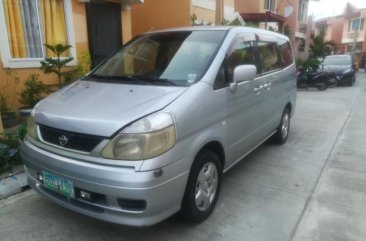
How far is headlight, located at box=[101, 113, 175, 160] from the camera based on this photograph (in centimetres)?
233

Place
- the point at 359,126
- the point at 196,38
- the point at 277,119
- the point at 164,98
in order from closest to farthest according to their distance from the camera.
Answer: the point at 164,98 < the point at 196,38 < the point at 277,119 < the point at 359,126

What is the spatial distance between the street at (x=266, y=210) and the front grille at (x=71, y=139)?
0.86 m

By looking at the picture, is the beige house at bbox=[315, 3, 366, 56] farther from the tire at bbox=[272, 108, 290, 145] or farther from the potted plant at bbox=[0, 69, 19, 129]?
the potted plant at bbox=[0, 69, 19, 129]

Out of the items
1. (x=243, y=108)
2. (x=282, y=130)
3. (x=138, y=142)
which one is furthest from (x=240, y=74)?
(x=282, y=130)

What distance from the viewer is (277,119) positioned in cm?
487

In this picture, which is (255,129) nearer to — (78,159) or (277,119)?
(277,119)

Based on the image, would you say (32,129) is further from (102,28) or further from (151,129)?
(102,28)

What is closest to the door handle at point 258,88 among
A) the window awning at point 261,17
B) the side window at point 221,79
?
the side window at point 221,79

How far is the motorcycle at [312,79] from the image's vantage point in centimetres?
1347

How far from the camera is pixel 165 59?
3373mm

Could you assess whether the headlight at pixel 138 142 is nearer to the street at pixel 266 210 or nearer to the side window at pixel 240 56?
the street at pixel 266 210

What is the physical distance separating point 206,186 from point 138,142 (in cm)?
100

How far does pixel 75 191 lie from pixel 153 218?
2.15 ft

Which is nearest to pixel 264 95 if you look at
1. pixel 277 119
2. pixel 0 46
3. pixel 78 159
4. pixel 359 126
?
pixel 277 119
